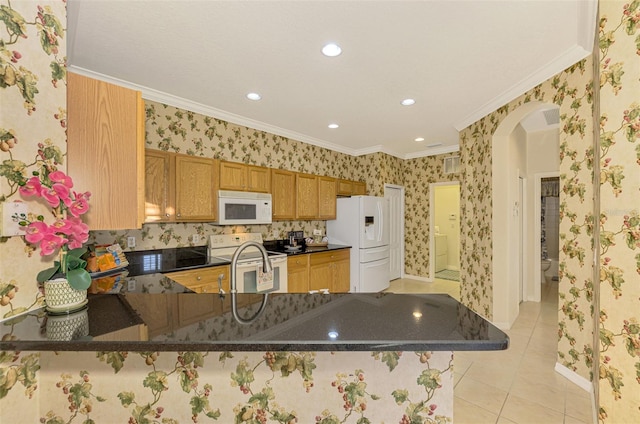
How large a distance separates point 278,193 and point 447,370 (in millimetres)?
3261

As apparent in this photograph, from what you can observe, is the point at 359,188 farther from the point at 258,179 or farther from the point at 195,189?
the point at 195,189

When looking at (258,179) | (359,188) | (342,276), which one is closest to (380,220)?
(359,188)

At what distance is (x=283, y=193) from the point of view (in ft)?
13.2

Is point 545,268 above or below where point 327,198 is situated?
below

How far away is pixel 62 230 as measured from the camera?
965mm

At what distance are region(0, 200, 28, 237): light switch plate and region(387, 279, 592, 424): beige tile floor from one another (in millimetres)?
2583

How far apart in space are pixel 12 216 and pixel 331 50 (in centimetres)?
208

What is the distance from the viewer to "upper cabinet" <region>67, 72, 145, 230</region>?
4.07 feet

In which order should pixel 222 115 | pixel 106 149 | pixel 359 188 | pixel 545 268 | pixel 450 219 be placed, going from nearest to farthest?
1. pixel 106 149
2. pixel 222 115
3. pixel 359 188
4. pixel 545 268
5. pixel 450 219

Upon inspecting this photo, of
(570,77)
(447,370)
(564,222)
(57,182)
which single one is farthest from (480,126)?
(57,182)

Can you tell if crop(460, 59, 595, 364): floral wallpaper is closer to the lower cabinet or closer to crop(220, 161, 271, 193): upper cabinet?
the lower cabinet

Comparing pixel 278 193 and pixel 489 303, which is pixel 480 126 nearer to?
pixel 489 303

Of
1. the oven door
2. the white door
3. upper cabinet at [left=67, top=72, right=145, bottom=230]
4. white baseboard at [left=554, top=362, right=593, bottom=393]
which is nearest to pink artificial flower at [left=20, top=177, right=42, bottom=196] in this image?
upper cabinet at [left=67, top=72, right=145, bottom=230]

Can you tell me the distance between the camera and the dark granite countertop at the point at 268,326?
77cm
